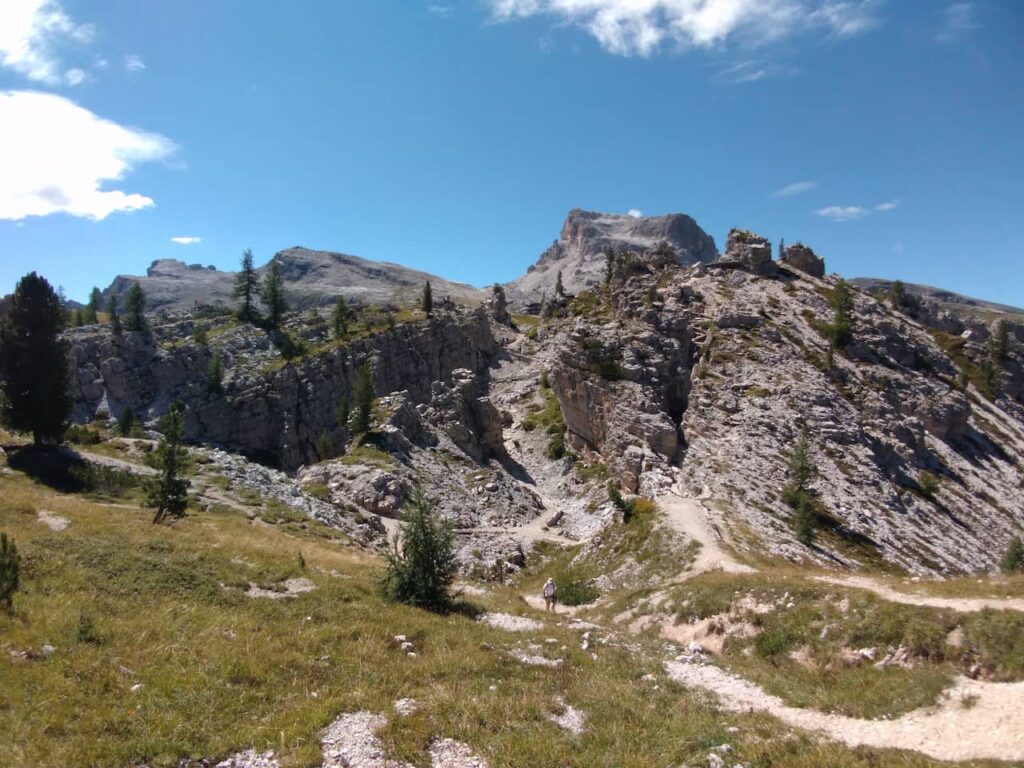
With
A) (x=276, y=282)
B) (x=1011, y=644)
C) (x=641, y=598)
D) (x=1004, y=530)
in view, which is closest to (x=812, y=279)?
(x=1004, y=530)

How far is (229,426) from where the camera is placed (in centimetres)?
11294

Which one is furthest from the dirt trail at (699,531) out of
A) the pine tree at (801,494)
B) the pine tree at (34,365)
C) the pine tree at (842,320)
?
the pine tree at (842,320)

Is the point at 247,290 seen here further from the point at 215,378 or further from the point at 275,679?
the point at 275,679

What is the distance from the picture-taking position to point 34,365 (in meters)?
48.4

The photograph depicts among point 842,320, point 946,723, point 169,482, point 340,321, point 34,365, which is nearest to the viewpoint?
point 946,723

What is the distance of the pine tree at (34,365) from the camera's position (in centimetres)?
Result: 4712

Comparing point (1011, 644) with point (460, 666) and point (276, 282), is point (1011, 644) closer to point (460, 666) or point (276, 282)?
point (460, 666)

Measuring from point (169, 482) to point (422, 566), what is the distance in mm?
19916

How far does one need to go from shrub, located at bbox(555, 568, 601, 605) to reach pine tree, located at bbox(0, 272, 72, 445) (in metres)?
44.8

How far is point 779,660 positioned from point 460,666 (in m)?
14.3

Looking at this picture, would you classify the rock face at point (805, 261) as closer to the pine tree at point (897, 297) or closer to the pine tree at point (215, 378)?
the pine tree at point (897, 297)

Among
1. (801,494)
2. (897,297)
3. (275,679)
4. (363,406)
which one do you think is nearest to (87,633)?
(275,679)

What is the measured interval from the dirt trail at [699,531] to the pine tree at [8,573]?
32702 mm

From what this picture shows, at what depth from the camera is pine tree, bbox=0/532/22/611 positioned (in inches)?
635
